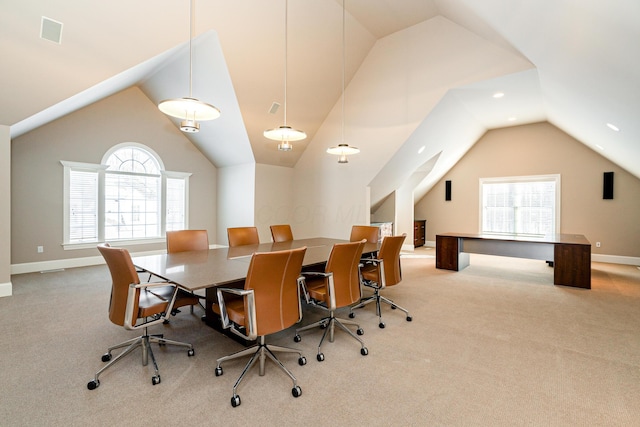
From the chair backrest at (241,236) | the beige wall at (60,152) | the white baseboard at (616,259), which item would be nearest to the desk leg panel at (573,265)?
the white baseboard at (616,259)

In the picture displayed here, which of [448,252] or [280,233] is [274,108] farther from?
[448,252]

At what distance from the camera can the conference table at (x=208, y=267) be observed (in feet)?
7.18

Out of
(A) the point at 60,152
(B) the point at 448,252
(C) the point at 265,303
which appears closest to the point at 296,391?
(C) the point at 265,303

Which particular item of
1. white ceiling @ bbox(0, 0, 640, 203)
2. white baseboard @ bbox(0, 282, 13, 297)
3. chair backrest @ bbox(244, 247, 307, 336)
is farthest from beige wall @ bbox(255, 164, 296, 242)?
chair backrest @ bbox(244, 247, 307, 336)

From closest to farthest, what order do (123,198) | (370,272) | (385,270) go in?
1. (385,270)
2. (370,272)
3. (123,198)

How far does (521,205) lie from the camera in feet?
26.7

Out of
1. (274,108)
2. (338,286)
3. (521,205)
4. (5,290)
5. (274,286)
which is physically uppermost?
(274,108)

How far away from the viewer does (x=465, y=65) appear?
16.4 feet

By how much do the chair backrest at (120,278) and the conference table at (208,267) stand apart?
232mm

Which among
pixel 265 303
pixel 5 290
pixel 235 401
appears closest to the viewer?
pixel 235 401

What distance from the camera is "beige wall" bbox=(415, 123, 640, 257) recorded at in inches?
266

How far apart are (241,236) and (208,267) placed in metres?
1.61

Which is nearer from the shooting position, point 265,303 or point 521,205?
point 265,303

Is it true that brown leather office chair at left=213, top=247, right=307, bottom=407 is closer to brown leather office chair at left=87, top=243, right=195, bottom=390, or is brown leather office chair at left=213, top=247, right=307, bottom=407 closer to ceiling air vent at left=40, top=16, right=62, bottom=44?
brown leather office chair at left=87, top=243, right=195, bottom=390
